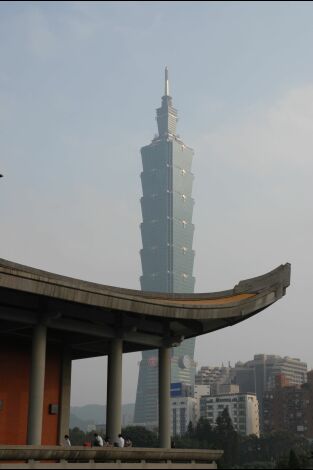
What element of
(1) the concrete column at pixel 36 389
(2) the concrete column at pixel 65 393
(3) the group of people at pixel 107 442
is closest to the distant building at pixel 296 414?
(2) the concrete column at pixel 65 393

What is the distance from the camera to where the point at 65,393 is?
102 feet

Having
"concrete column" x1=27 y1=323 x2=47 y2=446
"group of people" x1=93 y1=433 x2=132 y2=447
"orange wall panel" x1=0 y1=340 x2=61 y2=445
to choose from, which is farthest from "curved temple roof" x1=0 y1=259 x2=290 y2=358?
Result: "group of people" x1=93 y1=433 x2=132 y2=447

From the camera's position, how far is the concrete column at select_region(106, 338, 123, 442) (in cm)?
2767

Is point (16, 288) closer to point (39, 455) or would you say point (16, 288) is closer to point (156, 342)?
point (39, 455)

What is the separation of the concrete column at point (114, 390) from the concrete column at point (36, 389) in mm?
3843

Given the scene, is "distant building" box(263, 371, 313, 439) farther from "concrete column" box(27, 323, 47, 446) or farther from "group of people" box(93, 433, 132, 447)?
"concrete column" box(27, 323, 47, 446)

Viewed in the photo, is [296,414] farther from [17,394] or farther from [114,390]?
[114,390]

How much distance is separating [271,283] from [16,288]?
13412mm

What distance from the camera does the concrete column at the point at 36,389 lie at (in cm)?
2412

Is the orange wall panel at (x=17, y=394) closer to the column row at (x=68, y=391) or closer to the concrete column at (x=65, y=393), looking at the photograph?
the concrete column at (x=65, y=393)

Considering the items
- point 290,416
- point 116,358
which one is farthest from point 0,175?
point 290,416

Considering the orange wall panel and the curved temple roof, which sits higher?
the curved temple roof

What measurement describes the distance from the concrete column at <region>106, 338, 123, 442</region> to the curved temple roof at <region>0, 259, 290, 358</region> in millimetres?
805

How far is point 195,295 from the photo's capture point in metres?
34.1
